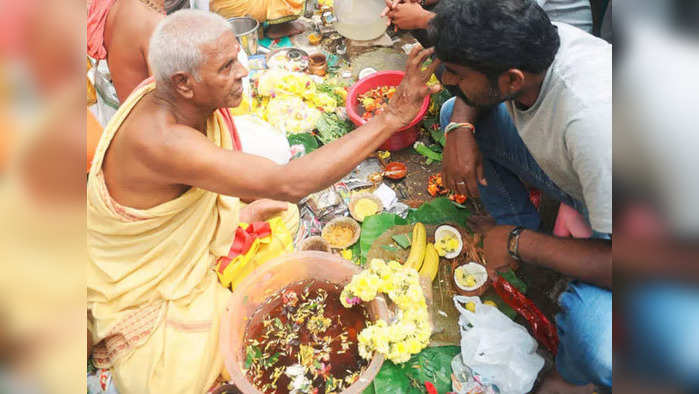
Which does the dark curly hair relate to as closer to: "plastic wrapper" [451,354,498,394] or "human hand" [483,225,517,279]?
"human hand" [483,225,517,279]

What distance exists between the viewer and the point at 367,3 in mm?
5613

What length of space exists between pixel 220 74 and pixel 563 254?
6.53ft

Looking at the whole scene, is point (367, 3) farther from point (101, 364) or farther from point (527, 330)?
point (101, 364)

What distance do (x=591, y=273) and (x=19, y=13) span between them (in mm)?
2485

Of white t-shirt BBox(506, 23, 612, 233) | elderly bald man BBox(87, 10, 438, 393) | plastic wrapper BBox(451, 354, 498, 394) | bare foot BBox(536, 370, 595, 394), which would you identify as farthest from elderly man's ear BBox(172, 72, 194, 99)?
bare foot BBox(536, 370, 595, 394)

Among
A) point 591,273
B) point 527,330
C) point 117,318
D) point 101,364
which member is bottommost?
point 527,330

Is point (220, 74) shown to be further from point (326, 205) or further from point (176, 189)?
point (326, 205)

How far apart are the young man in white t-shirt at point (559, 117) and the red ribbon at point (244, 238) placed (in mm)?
1492

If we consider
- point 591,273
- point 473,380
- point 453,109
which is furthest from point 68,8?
point 453,109

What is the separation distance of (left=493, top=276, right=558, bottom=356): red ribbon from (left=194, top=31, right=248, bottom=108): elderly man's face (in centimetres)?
205

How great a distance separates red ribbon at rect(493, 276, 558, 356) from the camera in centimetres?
300

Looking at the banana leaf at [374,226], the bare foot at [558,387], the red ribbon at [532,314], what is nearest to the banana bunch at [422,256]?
the banana leaf at [374,226]

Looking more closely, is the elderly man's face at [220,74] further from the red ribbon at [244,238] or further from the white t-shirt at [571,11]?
the white t-shirt at [571,11]

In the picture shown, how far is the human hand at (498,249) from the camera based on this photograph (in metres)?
2.79
